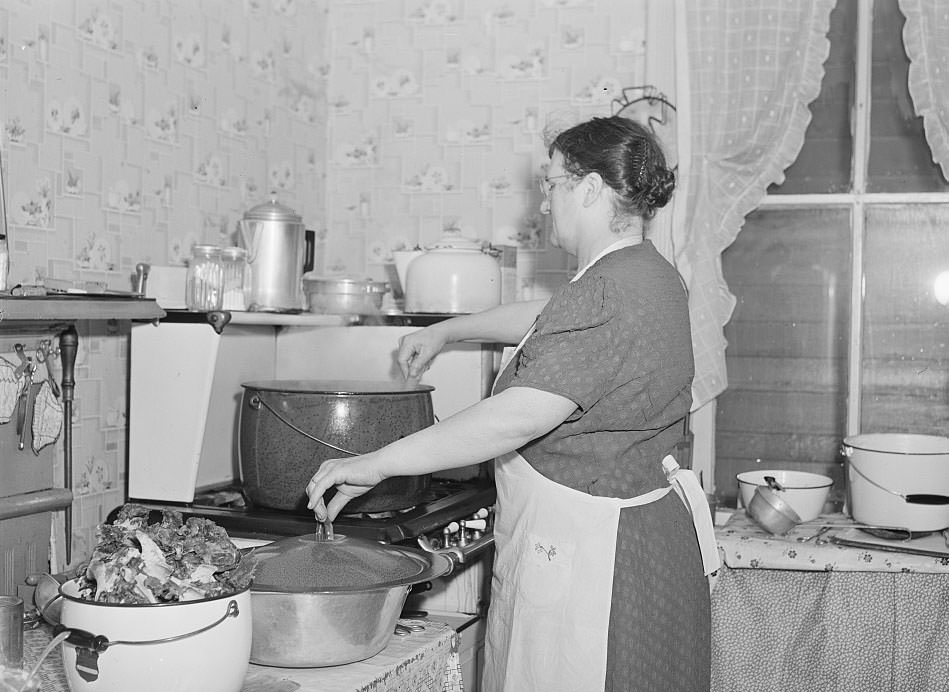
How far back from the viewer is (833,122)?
287 centimetres

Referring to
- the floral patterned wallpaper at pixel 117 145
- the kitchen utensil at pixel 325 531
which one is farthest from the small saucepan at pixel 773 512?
the floral patterned wallpaper at pixel 117 145

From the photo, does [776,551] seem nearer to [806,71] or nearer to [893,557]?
[893,557]

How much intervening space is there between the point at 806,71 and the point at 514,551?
4.99 ft

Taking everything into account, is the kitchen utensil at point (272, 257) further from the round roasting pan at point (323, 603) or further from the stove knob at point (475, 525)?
the round roasting pan at point (323, 603)

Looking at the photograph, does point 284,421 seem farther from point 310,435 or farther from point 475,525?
point 475,525

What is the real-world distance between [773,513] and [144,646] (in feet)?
5.43

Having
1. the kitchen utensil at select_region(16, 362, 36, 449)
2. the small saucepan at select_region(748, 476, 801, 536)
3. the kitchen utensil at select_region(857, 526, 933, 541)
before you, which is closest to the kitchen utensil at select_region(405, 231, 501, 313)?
the small saucepan at select_region(748, 476, 801, 536)

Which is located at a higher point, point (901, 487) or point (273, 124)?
point (273, 124)

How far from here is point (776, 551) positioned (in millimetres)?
2475

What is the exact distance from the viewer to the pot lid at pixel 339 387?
206 cm

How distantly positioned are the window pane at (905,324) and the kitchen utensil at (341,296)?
1.29 m

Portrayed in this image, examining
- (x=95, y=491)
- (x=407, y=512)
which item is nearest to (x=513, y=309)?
(x=407, y=512)

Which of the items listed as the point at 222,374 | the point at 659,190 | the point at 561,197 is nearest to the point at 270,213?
the point at 222,374

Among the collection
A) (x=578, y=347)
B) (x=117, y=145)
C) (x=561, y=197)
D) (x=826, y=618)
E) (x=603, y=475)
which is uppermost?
(x=117, y=145)
